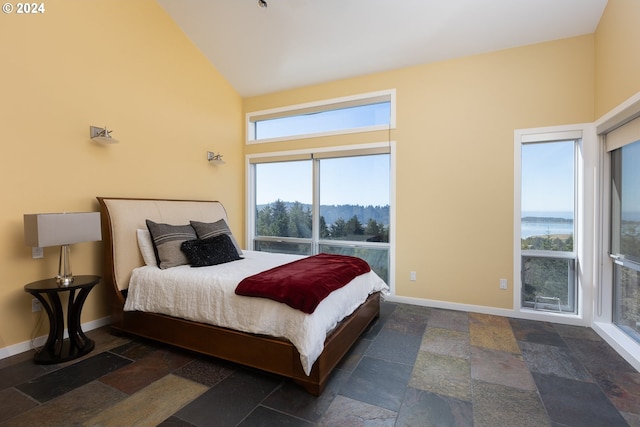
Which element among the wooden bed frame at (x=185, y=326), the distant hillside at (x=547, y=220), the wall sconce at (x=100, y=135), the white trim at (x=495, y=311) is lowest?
the white trim at (x=495, y=311)

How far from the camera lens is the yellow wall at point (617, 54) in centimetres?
236

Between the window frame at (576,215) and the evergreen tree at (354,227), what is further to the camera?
the evergreen tree at (354,227)

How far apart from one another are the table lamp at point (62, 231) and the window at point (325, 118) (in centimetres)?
277

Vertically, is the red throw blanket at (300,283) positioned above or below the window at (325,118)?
below

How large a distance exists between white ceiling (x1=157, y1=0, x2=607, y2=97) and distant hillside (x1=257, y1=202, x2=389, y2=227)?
1828mm

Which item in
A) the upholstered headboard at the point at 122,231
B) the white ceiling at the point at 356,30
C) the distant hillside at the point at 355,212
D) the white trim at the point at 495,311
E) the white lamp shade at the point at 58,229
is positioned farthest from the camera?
the distant hillside at the point at 355,212

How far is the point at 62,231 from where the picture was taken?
2320 mm

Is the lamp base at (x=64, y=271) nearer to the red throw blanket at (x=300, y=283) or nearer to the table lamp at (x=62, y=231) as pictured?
the table lamp at (x=62, y=231)

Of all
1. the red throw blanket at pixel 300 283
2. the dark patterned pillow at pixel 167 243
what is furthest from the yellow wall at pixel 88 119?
the red throw blanket at pixel 300 283

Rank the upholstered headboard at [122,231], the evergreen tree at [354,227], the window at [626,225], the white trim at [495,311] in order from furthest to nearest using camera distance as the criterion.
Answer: the evergreen tree at [354,227] < the white trim at [495,311] < the upholstered headboard at [122,231] < the window at [626,225]

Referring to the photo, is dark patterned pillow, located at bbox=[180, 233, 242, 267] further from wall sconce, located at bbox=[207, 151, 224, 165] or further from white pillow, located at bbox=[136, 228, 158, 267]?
wall sconce, located at bbox=[207, 151, 224, 165]

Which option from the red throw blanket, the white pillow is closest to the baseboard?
the white pillow

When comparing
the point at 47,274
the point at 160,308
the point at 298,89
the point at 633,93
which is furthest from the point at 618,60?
the point at 47,274

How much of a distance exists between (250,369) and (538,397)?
198 cm
